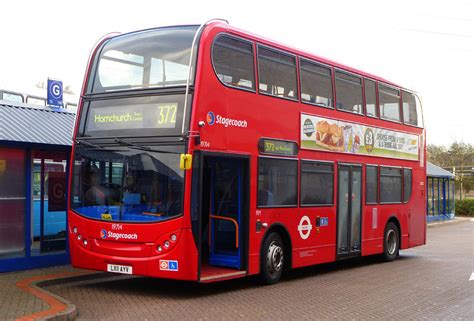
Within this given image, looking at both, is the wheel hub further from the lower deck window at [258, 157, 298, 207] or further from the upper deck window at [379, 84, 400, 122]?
the lower deck window at [258, 157, 298, 207]

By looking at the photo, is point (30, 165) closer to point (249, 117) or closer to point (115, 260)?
point (115, 260)

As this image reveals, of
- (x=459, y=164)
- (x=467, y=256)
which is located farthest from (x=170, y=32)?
(x=459, y=164)

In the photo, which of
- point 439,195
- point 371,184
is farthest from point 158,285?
point 439,195

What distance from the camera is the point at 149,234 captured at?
33.9ft

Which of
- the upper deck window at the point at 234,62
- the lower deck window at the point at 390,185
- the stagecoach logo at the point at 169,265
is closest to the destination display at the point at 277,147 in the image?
the upper deck window at the point at 234,62

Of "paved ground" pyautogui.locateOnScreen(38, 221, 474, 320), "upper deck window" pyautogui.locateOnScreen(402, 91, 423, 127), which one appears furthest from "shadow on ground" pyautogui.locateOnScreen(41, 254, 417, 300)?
"upper deck window" pyautogui.locateOnScreen(402, 91, 423, 127)

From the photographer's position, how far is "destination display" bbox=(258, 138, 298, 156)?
12102mm

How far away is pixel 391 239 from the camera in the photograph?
17.6 metres

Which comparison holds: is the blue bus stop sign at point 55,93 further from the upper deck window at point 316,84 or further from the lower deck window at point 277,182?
the upper deck window at point 316,84

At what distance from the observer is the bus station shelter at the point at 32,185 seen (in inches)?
487

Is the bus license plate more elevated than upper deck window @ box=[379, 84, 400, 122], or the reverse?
upper deck window @ box=[379, 84, 400, 122]

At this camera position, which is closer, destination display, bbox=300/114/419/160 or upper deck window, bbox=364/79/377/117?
destination display, bbox=300/114/419/160

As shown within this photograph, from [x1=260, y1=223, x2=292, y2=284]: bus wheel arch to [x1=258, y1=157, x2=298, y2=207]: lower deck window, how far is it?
1.69ft

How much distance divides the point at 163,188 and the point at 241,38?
322 centimetres
